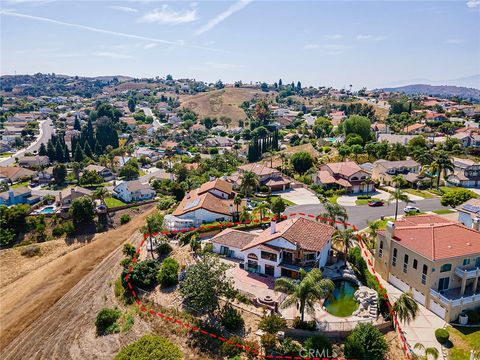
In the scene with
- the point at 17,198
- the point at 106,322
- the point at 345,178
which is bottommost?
the point at 106,322

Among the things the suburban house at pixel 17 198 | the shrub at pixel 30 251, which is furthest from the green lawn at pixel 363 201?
the suburban house at pixel 17 198

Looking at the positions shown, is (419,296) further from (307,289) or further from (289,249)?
(289,249)

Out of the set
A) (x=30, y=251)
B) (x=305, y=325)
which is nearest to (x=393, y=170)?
(x=305, y=325)

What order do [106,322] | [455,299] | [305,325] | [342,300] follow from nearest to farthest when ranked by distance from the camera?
[305,325] < [455,299] < [342,300] < [106,322]

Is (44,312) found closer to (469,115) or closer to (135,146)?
(135,146)

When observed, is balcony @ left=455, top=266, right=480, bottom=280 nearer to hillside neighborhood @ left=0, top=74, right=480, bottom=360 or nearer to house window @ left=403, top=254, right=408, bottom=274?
hillside neighborhood @ left=0, top=74, right=480, bottom=360

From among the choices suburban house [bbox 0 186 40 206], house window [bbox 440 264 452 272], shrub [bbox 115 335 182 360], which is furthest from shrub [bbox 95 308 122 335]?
suburban house [bbox 0 186 40 206]

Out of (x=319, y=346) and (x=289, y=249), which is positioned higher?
(x=289, y=249)
